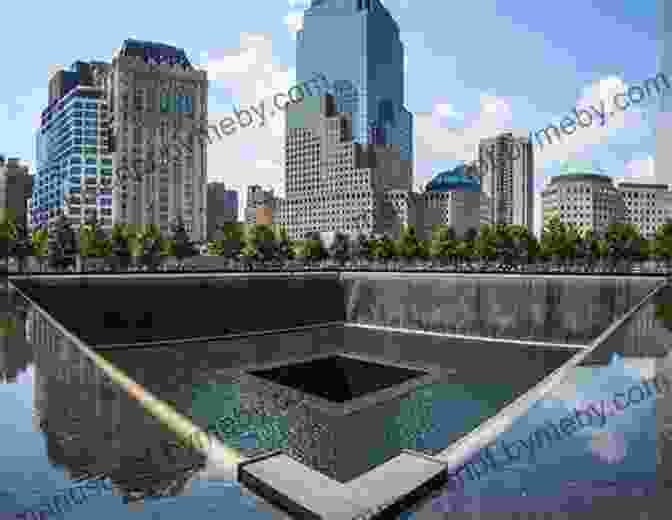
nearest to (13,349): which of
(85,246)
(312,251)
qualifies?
(85,246)

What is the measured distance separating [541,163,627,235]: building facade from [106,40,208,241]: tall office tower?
96793 millimetres

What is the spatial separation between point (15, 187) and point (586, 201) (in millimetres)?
174206

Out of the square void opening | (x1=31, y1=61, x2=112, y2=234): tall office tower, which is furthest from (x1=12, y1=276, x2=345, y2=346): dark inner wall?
(x1=31, y1=61, x2=112, y2=234): tall office tower

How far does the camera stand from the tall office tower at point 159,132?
116375 millimetres

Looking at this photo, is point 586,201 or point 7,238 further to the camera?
point 586,201

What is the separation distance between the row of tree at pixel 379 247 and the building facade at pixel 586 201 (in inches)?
3137

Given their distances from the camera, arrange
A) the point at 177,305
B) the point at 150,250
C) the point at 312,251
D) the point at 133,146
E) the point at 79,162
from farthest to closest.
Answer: the point at 133,146 < the point at 79,162 < the point at 312,251 < the point at 150,250 < the point at 177,305

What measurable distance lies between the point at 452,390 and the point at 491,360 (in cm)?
770

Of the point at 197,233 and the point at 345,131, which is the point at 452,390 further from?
the point at 345,131

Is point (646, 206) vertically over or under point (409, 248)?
over

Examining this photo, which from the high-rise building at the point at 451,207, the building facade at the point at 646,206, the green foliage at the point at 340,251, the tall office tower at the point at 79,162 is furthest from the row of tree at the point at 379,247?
the building facade at the point at 646,206

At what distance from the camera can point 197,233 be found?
12644 centimetres

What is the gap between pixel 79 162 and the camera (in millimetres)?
115562

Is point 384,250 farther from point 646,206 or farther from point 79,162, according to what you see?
point 646,206
